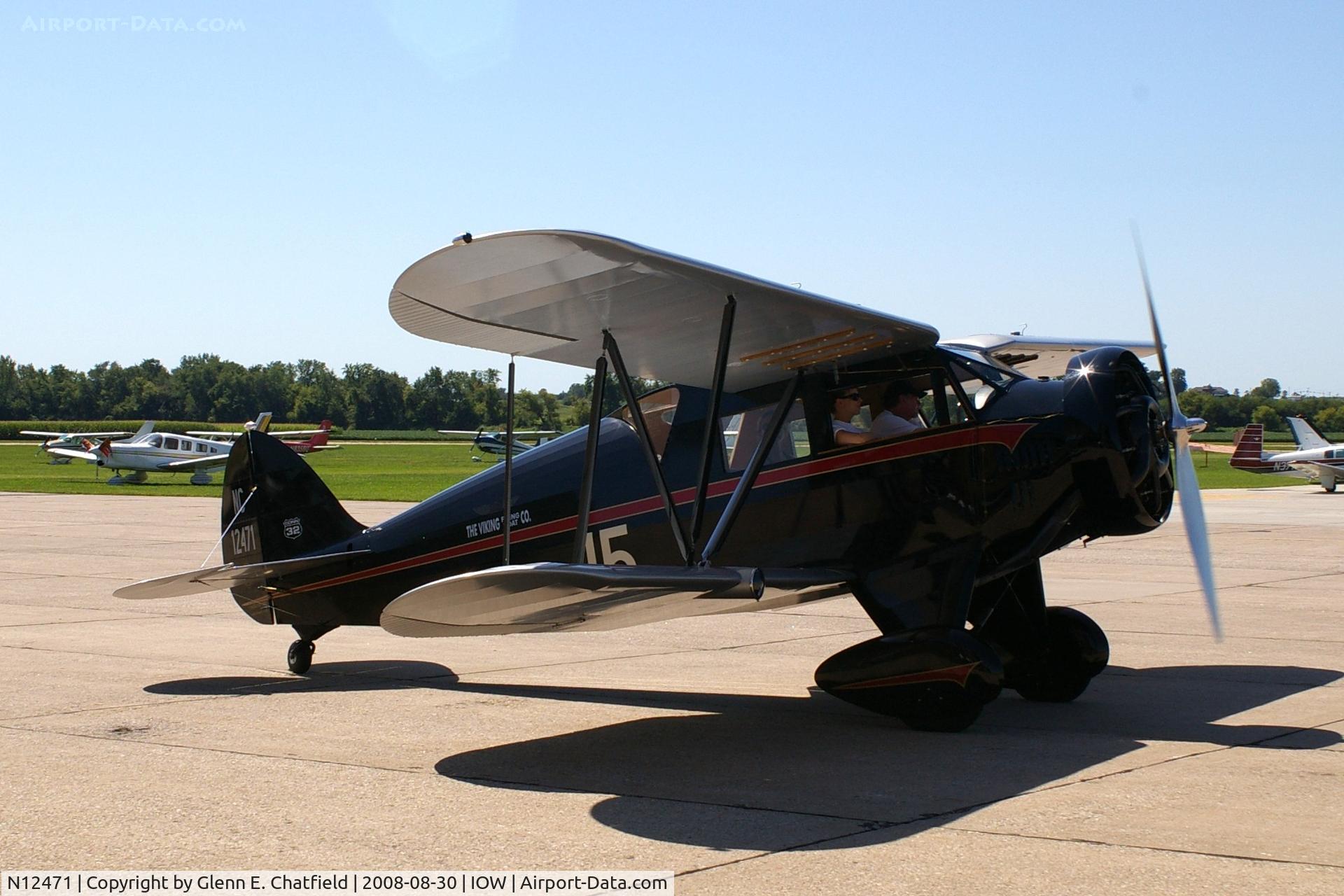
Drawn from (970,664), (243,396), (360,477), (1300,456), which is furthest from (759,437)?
(243,396)

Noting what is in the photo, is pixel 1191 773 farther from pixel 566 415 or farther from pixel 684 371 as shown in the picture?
pixel 566 415

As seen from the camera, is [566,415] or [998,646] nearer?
[998,646]

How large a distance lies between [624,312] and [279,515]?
14.2 ft

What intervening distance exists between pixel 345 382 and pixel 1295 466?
140597 mm

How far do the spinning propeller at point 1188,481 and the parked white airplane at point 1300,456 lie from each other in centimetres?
4092

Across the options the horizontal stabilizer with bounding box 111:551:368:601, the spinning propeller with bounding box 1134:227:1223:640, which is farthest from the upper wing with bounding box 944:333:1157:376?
the horizontal stabilizer with bounding box 111:551:368:601

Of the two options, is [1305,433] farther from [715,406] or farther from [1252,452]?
[715,406]

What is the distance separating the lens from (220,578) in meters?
9.28

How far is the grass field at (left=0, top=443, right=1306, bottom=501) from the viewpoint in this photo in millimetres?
44344

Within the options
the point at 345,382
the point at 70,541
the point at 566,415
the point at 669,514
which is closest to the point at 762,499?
the point at 669,514

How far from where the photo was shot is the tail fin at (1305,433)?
49.4 metres

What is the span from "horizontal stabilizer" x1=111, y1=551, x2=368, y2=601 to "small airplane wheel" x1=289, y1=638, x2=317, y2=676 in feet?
1.89

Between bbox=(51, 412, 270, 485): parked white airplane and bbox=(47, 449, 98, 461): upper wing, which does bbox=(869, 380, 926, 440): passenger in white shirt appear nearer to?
bbox=(51, 412, 270, 485): parked white airplane

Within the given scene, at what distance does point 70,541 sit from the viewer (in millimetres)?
24234
